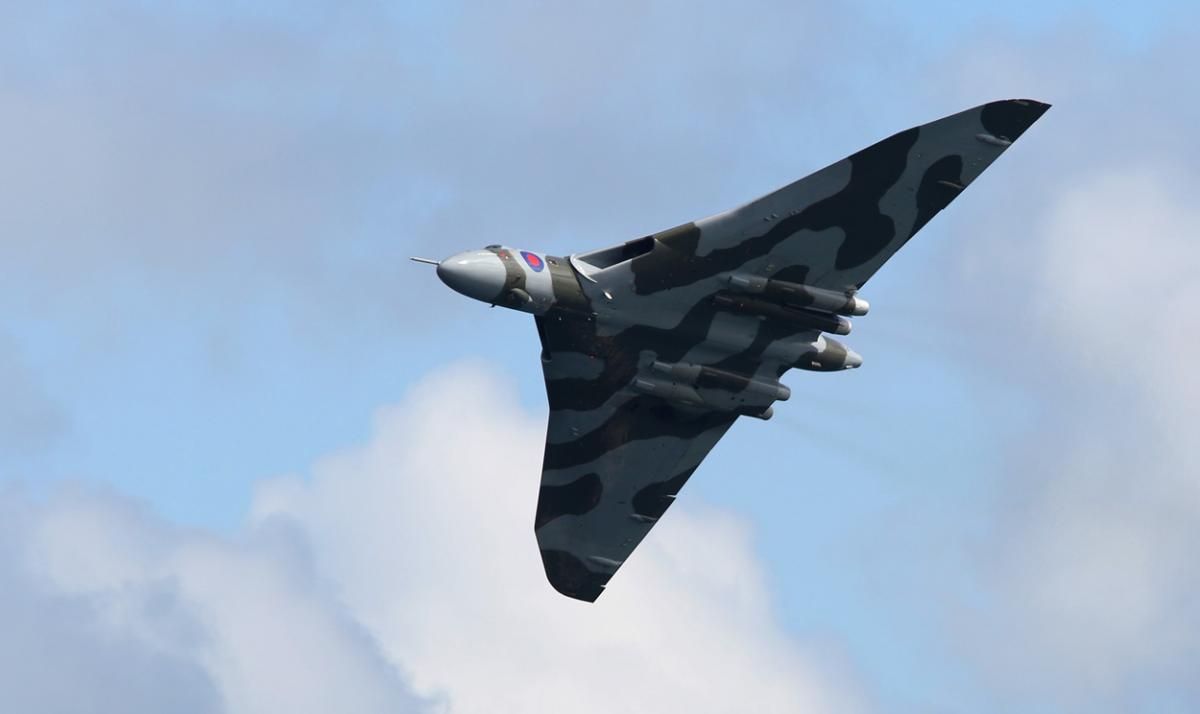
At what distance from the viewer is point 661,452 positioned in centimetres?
5709

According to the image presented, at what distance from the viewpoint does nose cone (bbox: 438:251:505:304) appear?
161 ft

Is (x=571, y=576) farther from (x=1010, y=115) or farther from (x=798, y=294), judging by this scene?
(x=1010, y=115)

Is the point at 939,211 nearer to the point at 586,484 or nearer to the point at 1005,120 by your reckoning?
the point at 1005,120

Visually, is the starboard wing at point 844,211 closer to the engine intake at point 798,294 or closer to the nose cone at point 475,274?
the engine intake at point 798,294

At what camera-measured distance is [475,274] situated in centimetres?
4934

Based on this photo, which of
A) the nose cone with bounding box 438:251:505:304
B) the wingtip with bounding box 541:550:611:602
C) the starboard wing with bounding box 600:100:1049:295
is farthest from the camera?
the wingtip with bounding box 541:550:611:602

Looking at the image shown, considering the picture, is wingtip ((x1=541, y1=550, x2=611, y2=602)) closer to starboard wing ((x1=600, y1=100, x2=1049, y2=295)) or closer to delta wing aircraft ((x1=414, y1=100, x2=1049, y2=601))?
delta wing aircraft ((x1=414, y1=100, x2=1049, y2=601))

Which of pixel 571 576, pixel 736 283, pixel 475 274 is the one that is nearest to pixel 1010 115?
pixel 736 283

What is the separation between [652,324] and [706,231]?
301 cm

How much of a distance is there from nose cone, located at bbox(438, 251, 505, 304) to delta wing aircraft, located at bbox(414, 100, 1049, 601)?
0.03m

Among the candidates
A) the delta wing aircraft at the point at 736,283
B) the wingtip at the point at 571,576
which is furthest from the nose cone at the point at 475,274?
the wingtip at the point at 571,576

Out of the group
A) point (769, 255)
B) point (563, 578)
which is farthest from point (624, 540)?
point (769, 255)

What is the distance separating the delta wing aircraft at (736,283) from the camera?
50.0 m

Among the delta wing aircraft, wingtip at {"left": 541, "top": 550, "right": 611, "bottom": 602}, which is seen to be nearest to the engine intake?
the delta wing aircraft
